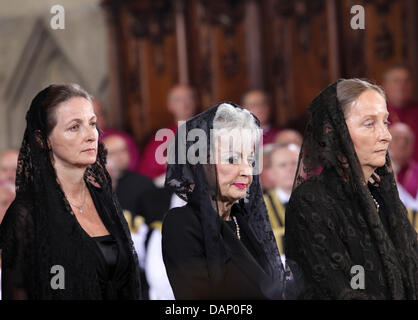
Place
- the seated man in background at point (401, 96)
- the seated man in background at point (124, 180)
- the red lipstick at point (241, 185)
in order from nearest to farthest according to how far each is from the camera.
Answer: the red lipstick at point (241, 185) < the seated man in background at point (124, 180) < the seated man in background at point (401, 96)

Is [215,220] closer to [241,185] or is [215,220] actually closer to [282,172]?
[241,185]

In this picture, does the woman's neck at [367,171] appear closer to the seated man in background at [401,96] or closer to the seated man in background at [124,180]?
the seated man in background at [124,180]

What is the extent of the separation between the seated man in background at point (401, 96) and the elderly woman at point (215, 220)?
13.7 feet

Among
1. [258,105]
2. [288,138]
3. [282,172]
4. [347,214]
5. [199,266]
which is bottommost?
[199,266]

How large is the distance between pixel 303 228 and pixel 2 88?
7880mm

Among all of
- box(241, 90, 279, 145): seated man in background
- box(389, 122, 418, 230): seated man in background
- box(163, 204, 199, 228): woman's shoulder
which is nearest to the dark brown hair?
box(163, 204, 199, 228): woman's shoulder

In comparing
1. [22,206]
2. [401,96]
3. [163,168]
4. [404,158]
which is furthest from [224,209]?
[163,168]

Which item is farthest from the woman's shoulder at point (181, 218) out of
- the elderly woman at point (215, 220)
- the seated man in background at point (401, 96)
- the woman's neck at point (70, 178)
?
the seated man in background at point (401, 96)

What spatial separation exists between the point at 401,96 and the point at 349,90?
4170mm

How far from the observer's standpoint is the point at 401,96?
7.44 meters

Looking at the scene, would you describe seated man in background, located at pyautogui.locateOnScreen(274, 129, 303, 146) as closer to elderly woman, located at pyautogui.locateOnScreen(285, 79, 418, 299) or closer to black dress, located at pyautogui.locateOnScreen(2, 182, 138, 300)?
elderly woman, located at pyautogui.locateOnScreen(285, 79, 418, 299)

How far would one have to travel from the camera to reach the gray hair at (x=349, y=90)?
3398 millimetres

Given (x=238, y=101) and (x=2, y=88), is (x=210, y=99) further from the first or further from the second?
(x=2, y=88)
